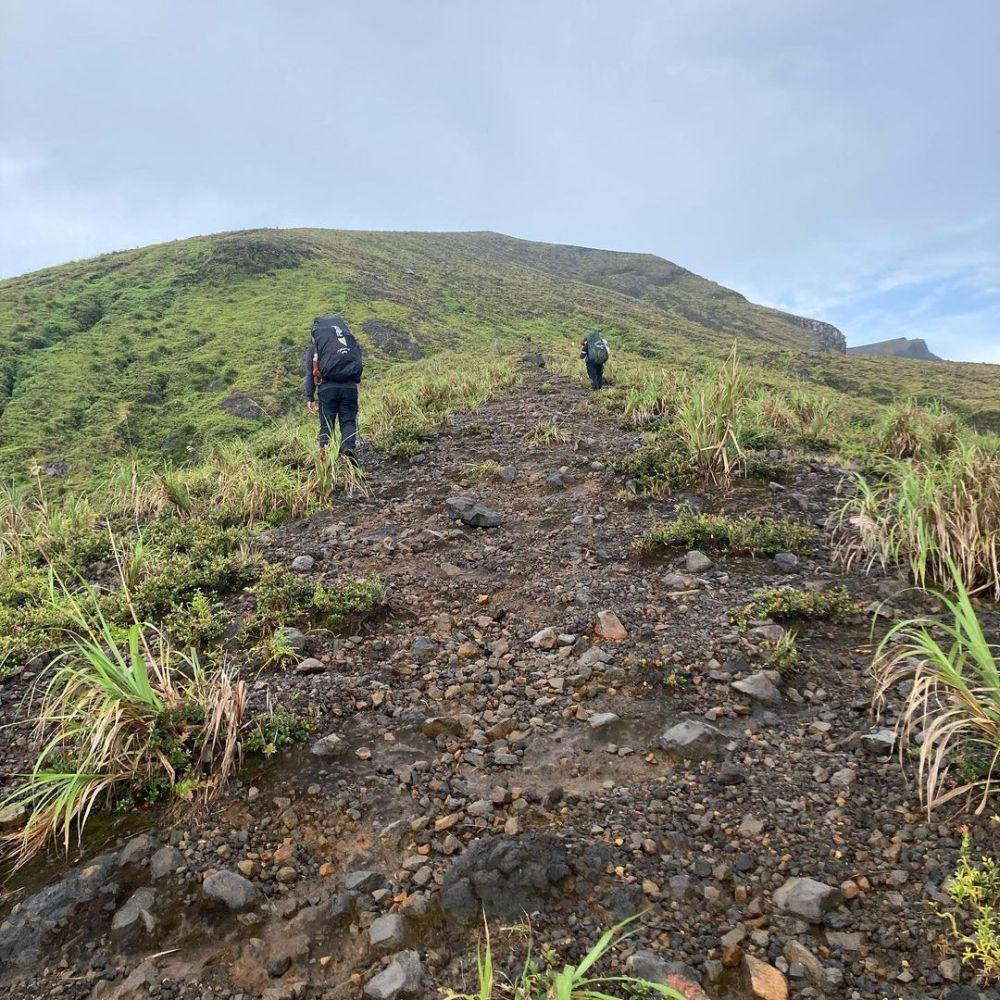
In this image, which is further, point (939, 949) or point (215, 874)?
point (215, 874)

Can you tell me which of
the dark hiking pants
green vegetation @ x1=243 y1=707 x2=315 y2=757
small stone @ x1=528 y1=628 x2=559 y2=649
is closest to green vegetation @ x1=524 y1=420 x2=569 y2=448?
the dark hiking pants

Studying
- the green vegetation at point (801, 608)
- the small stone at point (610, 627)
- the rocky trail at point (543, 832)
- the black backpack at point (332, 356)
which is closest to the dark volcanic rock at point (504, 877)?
the rocky trail at point (543, 832)

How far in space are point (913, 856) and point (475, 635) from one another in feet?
8.86

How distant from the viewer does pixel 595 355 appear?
48.5 ft

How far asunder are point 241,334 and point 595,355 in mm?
23959

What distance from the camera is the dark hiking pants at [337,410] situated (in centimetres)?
882

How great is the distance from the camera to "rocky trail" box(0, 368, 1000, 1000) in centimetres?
207

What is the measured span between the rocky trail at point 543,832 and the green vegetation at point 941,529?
0.98 feet

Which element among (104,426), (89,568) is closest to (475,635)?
(89,568)

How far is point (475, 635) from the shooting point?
4.30 m

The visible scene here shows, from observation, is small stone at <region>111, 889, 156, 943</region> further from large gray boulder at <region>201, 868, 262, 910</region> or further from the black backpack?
the black backpack

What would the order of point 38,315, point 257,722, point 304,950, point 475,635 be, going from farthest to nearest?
point 38,315, point 475,635, point 257,722, point 304,950

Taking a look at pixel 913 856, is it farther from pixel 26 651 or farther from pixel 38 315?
pixel 38 315

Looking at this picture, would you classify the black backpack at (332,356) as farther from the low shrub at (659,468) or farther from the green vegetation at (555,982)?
the green vegetation at (555,982)
